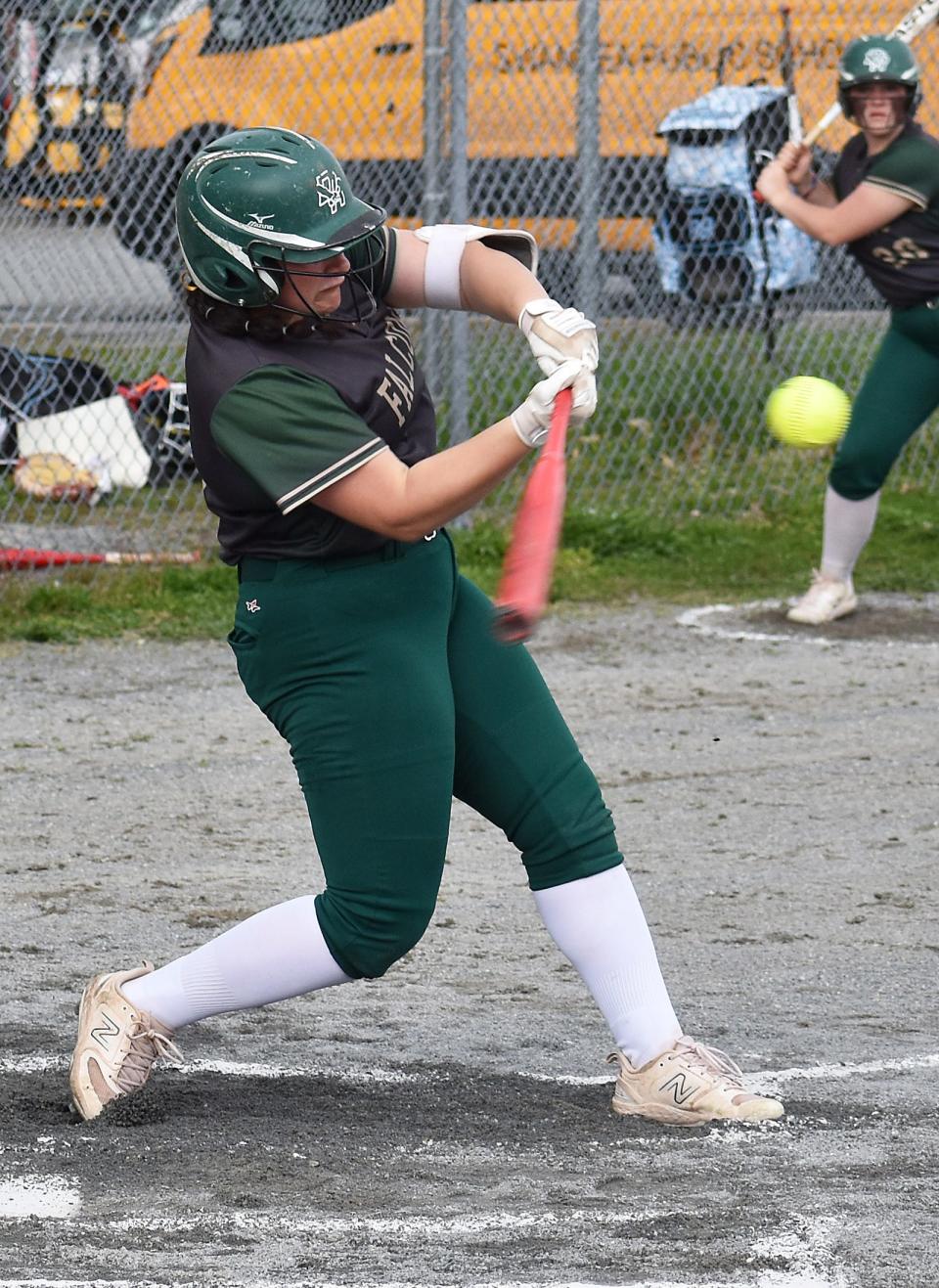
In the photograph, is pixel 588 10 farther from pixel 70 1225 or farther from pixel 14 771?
pixel 70 1225

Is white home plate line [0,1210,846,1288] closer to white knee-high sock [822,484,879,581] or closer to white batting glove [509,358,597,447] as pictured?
white batting glove [509,358,597,447]

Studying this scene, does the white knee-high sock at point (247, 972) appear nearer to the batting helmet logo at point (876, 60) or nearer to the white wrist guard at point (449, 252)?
the white wrist guard at point (449, 252)

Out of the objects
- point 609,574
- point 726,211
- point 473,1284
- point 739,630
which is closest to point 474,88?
point 726,211

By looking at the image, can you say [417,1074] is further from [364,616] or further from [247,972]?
[364,616]

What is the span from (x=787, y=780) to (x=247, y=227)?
10.3ft

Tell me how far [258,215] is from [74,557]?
5.22 metres

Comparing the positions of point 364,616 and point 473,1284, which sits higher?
point 364,616

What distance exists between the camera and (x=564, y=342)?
3.21 meters

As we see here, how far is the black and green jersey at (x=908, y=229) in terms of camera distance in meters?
7.18

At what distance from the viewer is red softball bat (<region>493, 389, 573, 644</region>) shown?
3027mm

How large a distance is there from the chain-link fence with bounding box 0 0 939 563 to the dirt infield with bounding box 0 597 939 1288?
1836mm

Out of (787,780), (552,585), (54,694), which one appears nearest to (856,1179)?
(787,780)

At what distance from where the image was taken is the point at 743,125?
9.37m

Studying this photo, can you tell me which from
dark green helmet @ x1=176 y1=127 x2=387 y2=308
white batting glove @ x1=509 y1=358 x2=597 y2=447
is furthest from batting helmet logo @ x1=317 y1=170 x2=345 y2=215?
white batting glove @ x1=509 y1=358 x2=597 y2=447
